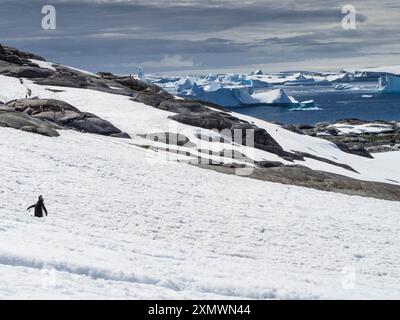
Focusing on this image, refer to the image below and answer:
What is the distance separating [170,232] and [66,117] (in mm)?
25663

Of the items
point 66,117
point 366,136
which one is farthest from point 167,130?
point 366,136

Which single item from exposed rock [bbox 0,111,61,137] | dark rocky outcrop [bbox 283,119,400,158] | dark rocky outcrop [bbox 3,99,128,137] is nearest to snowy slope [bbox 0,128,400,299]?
exposed rock [bbox 0,111,61,137]

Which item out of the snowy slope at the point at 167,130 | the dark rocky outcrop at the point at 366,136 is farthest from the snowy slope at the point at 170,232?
the dark rocky outcrop at the point at 366,136

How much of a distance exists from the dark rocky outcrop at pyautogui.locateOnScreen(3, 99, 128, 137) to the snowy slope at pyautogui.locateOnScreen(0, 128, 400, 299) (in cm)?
622

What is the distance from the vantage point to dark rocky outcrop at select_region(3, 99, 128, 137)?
147ft

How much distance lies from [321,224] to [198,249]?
8286 millimetres

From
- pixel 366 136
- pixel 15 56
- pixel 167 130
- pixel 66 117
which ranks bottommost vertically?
pixel 167 130

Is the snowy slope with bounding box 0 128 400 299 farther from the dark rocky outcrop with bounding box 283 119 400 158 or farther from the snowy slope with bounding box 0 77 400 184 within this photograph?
the dark rocky outcrop with bounding box 283 119 400 158

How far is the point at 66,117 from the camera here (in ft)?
149

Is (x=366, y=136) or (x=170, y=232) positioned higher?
(x=366, y=136)

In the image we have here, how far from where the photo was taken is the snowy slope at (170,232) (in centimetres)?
1506

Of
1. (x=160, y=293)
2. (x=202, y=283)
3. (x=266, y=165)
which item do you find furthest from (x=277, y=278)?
(x=266, y=165)

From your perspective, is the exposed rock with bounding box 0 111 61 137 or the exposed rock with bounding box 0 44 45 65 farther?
the exposed rock with bounding box 0 44 45 65

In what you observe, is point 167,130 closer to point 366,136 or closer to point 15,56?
point 15,56
